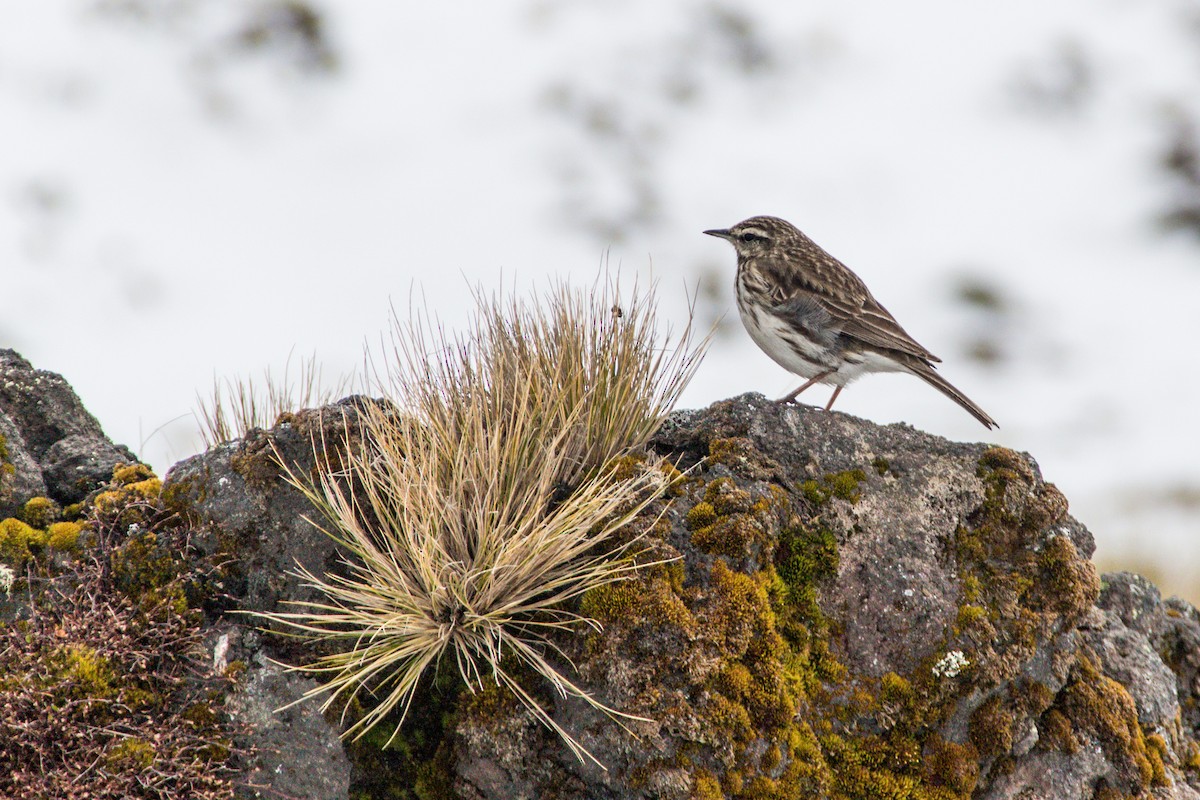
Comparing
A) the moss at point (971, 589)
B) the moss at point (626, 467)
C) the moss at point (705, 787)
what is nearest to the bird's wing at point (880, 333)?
the moss at point (971, 589)

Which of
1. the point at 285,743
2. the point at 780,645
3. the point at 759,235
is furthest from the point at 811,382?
the point at 285,743

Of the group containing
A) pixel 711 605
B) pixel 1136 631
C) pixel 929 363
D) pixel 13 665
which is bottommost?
pixel 13 665

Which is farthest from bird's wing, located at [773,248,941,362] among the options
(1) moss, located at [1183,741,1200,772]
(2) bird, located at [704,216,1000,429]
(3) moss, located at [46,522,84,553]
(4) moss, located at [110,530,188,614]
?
(3) moss, located at [46,522,84,553]

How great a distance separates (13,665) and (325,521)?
1.57m

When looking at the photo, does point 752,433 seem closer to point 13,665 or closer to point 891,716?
point 891,716

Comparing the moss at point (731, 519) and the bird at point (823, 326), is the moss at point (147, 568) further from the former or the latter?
the bird at point (823, 326)

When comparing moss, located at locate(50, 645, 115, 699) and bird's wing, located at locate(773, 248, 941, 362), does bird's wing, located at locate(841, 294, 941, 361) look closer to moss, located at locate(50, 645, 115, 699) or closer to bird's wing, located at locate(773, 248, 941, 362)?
bird's wing, located at locate(773, 248, 941, 362)

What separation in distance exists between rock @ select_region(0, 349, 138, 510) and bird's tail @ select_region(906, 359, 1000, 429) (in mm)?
5085

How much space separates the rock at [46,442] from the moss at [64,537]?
429 millimetres

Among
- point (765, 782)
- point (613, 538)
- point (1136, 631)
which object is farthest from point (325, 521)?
point (1136, 631)

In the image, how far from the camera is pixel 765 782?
4773 millimetres

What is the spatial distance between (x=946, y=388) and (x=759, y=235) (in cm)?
191

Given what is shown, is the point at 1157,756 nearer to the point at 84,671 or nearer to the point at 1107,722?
the point at 1107,722

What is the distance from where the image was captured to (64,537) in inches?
224
